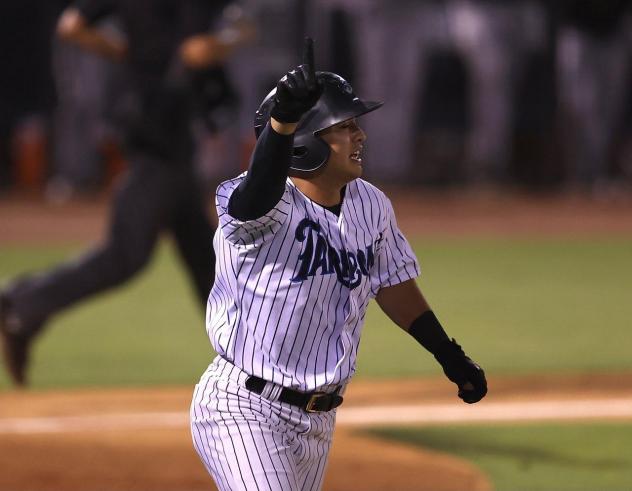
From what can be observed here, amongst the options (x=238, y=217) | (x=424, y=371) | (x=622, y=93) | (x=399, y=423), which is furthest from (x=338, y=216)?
(x=622, y=93)

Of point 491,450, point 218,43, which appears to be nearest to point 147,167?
point 218,43

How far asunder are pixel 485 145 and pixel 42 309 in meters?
12.4

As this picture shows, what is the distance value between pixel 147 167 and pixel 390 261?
10.9 feet

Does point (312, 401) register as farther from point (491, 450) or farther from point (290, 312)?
A: point (491, 450)

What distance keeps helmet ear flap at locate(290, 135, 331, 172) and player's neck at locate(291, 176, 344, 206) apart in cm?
6

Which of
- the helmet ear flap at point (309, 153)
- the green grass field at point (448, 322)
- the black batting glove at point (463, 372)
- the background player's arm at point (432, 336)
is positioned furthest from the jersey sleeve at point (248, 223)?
the green grass field at point (448, 322)

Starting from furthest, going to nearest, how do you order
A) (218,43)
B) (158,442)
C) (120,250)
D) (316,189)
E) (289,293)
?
(120,250), (218,43), (158,442), (316,189), (289,293)

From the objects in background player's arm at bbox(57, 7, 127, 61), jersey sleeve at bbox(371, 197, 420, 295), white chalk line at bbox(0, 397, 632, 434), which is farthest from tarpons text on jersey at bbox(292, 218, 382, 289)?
background player's arm at bbox(57, 7, 127, 61)

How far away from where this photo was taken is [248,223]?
11.6 ft

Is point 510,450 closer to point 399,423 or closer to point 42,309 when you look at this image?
point 399,423

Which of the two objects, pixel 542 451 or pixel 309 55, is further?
pixel 542 451

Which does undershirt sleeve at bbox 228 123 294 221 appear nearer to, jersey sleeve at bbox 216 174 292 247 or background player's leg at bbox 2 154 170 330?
jersey sleeve at bbox 216 174 292 247

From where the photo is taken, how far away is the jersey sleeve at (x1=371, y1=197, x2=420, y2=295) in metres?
4.01

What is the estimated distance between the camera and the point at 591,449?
6371 mm
